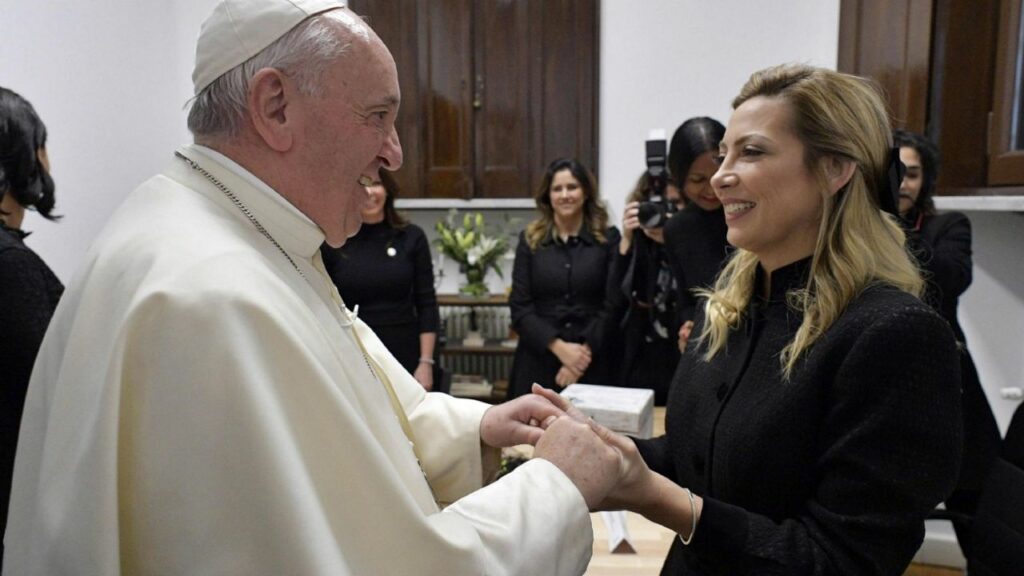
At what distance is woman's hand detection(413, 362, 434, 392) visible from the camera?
3205 millimetres

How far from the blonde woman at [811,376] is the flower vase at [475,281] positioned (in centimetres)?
319

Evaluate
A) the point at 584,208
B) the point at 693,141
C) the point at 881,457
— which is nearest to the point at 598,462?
the point at 881,457

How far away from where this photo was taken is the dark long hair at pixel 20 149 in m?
1.74

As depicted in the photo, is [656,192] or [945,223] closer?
[945,223]

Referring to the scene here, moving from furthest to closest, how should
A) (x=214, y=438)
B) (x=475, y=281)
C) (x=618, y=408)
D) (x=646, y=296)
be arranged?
(x=475, y=281), (x=646, y=296), (x=618, y=408), (x=214, y=438)

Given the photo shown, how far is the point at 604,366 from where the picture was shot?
10.4ft

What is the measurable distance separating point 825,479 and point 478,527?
1.79ft

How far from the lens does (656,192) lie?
109 inches

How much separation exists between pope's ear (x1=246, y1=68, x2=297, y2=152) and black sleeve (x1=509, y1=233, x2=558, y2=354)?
2.27 meters

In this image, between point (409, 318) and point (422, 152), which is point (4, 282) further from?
point (422, 152)

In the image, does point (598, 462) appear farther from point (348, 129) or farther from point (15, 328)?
point (15, 328)

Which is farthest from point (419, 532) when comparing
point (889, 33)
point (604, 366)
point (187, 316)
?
point (889, 33)

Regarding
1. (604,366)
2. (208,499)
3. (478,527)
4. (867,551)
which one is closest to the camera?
(208,499)

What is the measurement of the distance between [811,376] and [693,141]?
4.08 feet
